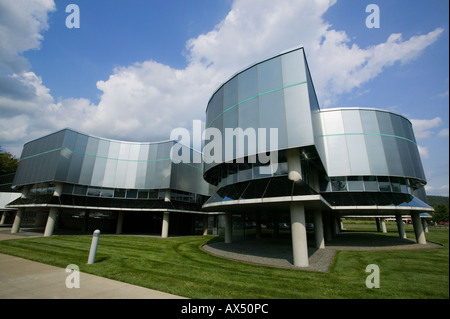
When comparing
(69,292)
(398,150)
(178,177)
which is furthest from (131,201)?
(398,150)

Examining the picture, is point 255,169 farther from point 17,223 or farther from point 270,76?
point 17,223

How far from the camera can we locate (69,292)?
20.4ft

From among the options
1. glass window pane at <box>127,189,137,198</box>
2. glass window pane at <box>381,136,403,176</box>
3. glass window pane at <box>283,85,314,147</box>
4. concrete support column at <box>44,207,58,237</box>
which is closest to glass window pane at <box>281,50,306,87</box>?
glass window pane at <box>283,85,314,147</box>

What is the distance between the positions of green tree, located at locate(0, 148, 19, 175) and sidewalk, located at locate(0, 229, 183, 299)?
6244cm

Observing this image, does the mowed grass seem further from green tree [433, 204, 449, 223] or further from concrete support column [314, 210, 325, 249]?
green tree [433, 204, 449, 223]

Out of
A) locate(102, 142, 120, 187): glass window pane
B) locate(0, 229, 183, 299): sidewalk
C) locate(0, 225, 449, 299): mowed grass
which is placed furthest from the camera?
locate(102, 142, 120, 187): glass window pane

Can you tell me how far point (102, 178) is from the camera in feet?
97.2

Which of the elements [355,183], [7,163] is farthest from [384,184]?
[7,163]

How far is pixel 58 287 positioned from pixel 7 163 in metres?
67.6

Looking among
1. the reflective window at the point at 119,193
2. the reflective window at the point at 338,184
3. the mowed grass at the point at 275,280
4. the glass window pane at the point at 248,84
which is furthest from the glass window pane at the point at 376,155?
the reflective window at the point at 119,193

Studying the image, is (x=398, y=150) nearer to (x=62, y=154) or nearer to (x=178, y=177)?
(x=178, y=177)

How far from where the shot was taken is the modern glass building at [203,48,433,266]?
1226 centimetres

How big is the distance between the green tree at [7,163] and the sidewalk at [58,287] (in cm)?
6244
